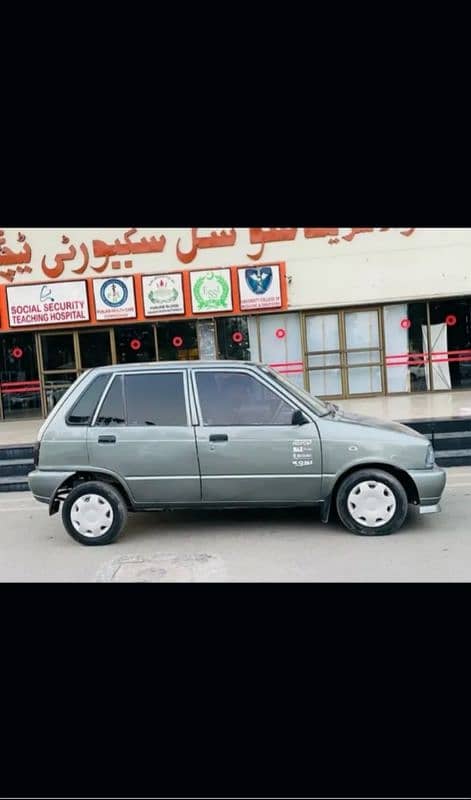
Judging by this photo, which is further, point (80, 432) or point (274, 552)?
point (80, 432)

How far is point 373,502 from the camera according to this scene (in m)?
5.76

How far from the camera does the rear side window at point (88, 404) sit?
6.09m

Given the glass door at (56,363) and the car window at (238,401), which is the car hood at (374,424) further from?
the glass door at (56,363)

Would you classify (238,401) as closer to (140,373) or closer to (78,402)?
(140,373)

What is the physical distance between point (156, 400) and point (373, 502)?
230cm

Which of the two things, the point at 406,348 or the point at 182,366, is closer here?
the point at 182,366

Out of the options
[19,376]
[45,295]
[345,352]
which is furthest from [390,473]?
[19,376]

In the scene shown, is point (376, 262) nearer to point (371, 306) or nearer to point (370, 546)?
point (371, 306)

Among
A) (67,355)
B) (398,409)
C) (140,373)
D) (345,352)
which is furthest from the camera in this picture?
(67,355)

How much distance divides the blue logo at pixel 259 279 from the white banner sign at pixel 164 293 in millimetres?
1593

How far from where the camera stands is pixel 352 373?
48.2 ft
